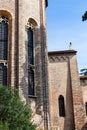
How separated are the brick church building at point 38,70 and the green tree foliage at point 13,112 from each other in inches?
96.0

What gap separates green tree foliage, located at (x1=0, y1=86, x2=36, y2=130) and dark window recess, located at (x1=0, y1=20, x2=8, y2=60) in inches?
166

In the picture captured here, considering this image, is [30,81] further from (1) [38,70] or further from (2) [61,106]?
(2) [61,106]

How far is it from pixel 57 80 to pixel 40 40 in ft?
11.8

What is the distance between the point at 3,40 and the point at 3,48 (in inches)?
23.9

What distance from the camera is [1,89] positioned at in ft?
54.0

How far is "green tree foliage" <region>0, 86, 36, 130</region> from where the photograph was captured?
15210 mm

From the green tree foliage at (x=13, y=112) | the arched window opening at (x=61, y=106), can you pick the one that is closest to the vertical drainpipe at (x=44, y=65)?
the arched window opening at (x=61, y=106)

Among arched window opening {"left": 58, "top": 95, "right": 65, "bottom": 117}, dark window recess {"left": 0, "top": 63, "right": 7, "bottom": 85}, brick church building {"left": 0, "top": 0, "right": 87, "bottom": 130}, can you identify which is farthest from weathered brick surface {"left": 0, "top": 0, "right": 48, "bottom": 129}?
arched window opening {"left": 58, "top": 95, "right": 65, "bottom": 117}

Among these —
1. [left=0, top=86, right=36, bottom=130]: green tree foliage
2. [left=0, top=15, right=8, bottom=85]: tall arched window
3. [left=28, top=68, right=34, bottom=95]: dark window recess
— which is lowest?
[left=0, top=86, right=36, bottom=130]: green tree foliage

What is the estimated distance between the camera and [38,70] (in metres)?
20.7

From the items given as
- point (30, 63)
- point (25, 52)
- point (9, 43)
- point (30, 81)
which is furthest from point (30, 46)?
point (30, 81)

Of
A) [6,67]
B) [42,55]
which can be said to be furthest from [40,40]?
[6,67]

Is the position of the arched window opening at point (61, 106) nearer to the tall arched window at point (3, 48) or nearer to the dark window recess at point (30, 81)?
the dark window recess at point (30, 81)

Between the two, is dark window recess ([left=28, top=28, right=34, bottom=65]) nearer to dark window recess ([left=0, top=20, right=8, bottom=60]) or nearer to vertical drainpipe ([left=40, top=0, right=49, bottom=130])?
vertical drainpipe ([left=40, top=0, right=49, bottom=130])
